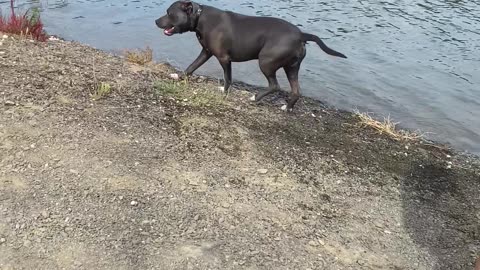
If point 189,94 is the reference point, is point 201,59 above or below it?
above

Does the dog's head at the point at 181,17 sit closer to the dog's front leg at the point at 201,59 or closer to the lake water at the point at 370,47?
the dog's front leg at the point at 201,59

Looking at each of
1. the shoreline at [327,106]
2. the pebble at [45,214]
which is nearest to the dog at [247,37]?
the shoreline at [327,106]

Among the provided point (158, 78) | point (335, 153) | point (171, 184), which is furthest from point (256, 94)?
point (171, 184)

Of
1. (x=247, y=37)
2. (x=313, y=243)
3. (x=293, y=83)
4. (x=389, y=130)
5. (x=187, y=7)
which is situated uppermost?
(x=187, y=7)

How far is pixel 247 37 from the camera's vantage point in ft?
21.7

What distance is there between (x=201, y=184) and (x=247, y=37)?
2.23 metres

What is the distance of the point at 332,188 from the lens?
5281mm

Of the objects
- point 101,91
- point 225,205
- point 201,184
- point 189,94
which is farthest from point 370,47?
point 225,205

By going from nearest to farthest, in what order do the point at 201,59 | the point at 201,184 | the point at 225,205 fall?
the point at 225,205 < the point at 201,184 < the point at 201,59

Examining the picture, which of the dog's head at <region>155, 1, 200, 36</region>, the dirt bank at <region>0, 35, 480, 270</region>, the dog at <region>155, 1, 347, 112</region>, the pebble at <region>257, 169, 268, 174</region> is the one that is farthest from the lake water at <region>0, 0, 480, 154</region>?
the pebble at <region>257, 169, 268, 174</region>

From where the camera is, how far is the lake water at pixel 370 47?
831cm

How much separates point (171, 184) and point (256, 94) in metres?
2.77

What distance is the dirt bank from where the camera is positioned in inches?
164

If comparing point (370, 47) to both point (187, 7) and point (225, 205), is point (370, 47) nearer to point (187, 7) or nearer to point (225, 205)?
point (187, 7)
